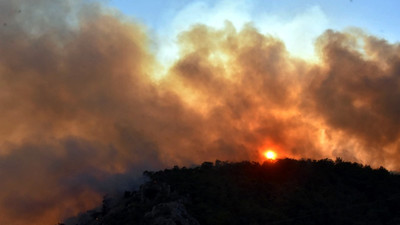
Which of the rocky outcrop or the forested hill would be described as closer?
the rocky outcrop

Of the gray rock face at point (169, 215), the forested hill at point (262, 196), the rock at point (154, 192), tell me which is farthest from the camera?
the rock at point (154, 192)

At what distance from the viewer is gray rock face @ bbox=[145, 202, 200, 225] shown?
6900cm

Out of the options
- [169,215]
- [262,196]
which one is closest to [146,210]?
[169,215]

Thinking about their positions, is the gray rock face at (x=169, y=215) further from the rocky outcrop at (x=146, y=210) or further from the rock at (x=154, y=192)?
the rock at (x=154, y=192)

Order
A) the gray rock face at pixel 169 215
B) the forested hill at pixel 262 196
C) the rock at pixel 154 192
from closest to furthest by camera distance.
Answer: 1. the gray rock face at pixel 169 215
2. the forested hill at pixel 262 196
3. the rock at pixel 154 192

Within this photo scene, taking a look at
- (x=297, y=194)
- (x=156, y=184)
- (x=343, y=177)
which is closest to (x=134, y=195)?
(x=156, y=184)

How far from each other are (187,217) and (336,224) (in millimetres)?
26816

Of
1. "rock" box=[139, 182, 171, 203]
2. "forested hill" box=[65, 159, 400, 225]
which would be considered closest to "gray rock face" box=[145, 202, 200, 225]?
"forested hill" box=[65, 159, 400, 225]

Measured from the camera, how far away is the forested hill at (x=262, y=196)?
250ft

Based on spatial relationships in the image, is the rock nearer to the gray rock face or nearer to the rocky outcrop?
the rocky outcrop

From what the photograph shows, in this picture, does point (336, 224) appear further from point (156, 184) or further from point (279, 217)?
point (156, 184)

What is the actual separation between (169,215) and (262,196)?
2407 cm

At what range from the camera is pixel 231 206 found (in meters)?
80.9

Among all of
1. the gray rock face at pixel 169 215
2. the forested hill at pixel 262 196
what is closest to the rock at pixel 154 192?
the forested hill at pixel 262 196
